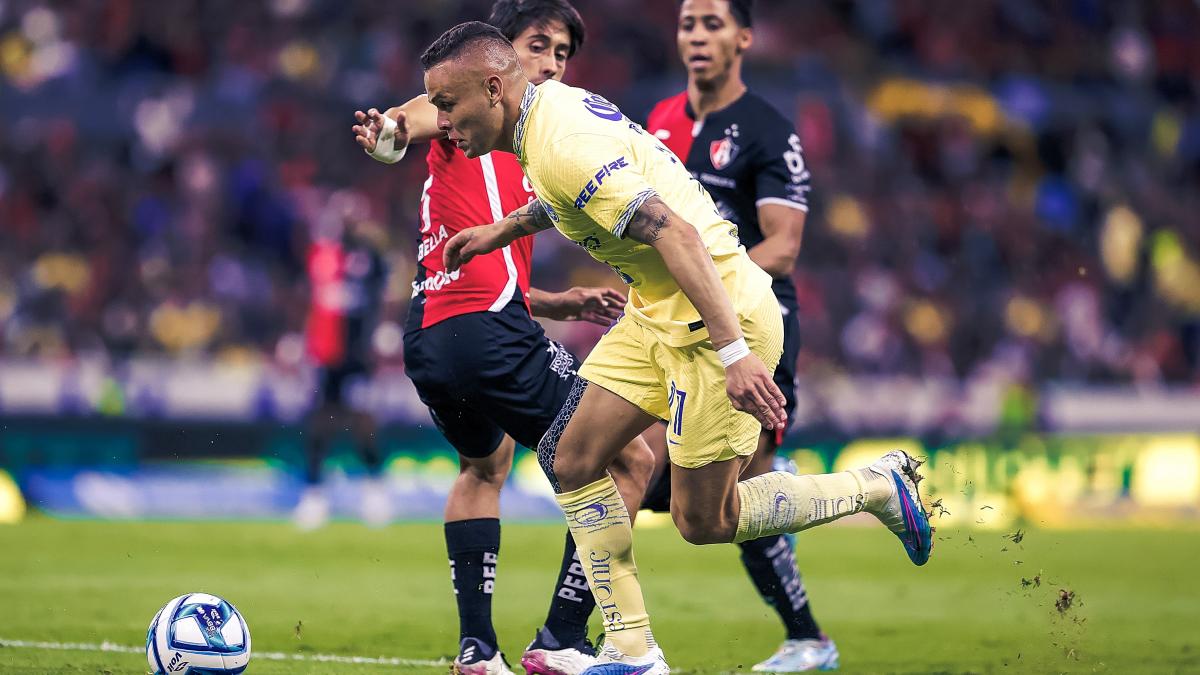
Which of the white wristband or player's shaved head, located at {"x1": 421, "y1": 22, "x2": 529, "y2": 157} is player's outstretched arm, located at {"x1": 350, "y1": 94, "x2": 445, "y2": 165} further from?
the white wristband

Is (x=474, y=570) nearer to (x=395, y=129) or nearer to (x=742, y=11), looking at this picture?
(x=395, y=129)

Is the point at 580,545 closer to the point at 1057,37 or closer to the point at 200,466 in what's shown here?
the point at 200,466

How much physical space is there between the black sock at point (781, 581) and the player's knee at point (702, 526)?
4.78ft

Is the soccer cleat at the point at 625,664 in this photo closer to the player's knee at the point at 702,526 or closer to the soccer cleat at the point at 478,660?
the player's knee at the point at 702,526

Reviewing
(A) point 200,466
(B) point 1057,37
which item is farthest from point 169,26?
(B) point 1057,37

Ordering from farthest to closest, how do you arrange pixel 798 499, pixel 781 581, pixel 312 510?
pixel 312 510 → pixel 781 581 → pixel 798 499

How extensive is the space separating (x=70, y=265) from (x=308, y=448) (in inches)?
225

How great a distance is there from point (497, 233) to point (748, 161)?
2.02 m

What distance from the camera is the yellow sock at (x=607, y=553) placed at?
5.52 metres

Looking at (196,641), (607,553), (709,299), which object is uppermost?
(709,299)

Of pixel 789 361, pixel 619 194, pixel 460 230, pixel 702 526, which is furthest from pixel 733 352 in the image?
pixel 789 361

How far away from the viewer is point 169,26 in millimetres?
21219

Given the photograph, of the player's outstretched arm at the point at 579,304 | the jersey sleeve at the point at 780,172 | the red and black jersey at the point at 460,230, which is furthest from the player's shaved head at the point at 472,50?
the jersey sleeve at the point at 780,172

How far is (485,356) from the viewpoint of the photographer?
5.95m
